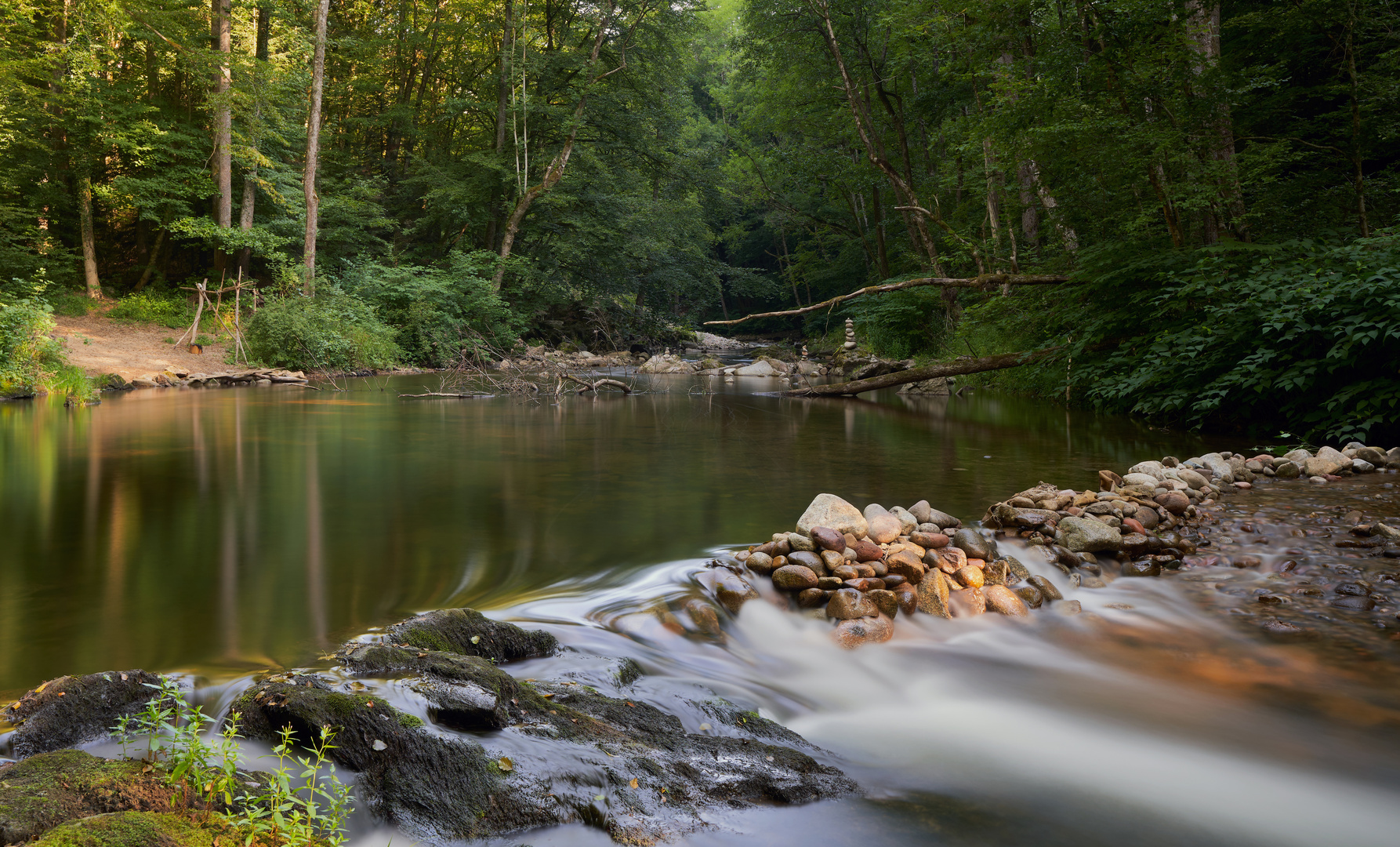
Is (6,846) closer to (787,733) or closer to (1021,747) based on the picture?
(787,733)

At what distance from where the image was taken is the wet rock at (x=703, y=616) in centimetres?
369

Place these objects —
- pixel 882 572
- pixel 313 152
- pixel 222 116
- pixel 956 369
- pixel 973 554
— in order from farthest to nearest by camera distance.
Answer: pixel 222 116 < pixel 313 152 < pixel 956 369 < pixel 973 554 < pixel 882 572

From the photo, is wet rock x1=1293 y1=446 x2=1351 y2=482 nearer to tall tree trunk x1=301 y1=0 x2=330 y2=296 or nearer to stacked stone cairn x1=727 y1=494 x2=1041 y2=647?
stacked stone cairn x1=727 y1=494 x2=1041 y2=647

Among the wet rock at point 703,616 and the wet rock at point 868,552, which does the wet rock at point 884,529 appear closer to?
the wet rock at point 868,552

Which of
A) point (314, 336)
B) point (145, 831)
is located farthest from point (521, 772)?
point (314, 336)

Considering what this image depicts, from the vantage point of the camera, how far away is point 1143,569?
14.6 feet

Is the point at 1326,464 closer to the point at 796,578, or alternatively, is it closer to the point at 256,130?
the point at 796,578

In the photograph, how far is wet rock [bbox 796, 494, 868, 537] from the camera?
4.42 metres

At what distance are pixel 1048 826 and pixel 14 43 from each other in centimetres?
3006

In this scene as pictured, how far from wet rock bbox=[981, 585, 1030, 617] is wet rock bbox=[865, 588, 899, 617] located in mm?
530

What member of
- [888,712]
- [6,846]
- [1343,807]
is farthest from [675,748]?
[1343,807]

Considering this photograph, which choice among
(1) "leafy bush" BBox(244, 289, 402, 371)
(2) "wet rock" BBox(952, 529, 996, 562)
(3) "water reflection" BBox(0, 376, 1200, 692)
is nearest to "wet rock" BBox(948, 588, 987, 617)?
(2) "wet rock" BBox(952, 529, 996, 562)

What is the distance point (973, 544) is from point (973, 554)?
2.2 inches

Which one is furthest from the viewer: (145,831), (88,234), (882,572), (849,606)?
(88,234)
